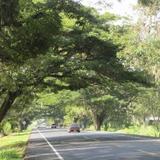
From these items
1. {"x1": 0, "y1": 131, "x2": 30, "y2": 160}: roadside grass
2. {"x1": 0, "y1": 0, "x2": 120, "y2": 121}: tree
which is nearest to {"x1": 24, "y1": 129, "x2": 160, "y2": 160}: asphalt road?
{"x1": 0, "y1": 131, "x2": 30, "y2": 160}: roadside grass

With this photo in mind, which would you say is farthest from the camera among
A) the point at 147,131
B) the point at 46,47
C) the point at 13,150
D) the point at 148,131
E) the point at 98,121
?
the point at 98,121

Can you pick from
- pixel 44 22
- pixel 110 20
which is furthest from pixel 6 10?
pixel 110 20

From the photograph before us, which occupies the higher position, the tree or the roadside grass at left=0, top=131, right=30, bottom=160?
the tree

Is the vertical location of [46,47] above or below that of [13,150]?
above

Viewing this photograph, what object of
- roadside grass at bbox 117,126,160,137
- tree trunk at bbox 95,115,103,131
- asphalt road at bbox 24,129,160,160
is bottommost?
asphalt road at bbox 24,129,160,160

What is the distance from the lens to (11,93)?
36875mm

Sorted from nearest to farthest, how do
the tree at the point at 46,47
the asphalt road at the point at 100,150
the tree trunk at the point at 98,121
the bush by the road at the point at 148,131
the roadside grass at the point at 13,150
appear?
1. the tree at the point at 46,47
2. the asphalt road at the point at 100,150
3. the roadside grass at the point at 13,150
4. the bush by the road at the point at 148,131
5. the tree trunk at the point at 98,121

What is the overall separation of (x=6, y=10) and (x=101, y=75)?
27282 mm

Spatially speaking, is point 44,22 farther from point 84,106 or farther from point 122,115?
point 122,115

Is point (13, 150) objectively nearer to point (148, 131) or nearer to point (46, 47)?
point (46, 47)

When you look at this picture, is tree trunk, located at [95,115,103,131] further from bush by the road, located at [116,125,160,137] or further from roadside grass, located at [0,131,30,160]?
roadside grass, located at [0,131,30,160]

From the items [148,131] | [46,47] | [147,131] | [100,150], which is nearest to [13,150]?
[100,150]

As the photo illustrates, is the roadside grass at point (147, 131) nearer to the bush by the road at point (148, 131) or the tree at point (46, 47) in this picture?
the bush by the road at point (148, 131)

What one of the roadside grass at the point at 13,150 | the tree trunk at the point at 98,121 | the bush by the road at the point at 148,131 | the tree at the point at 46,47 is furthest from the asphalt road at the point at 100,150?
the tree trunk at the point at 98,121
